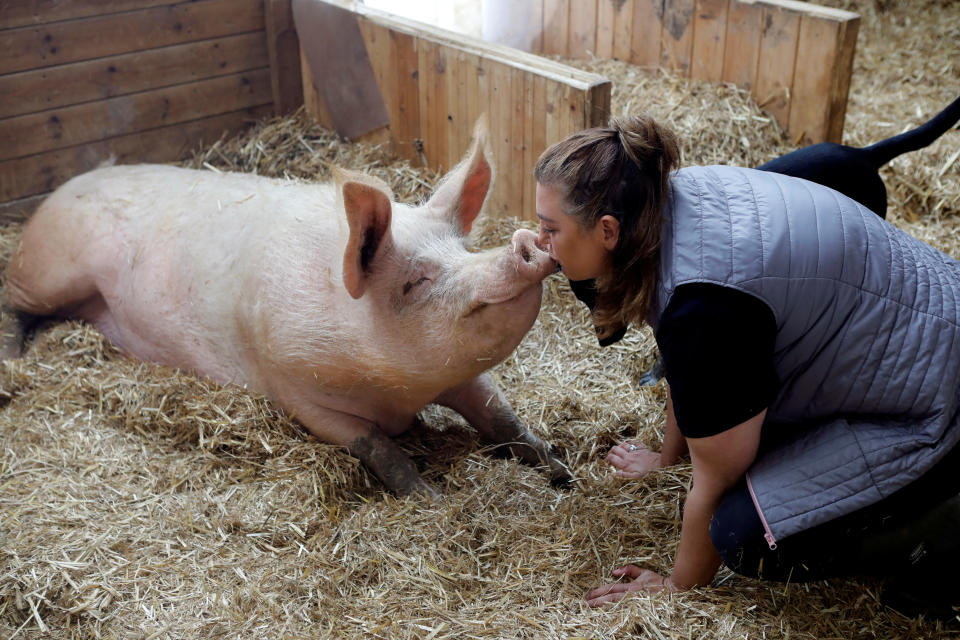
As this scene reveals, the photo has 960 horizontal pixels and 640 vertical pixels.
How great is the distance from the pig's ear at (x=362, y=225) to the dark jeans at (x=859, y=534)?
1.40 m

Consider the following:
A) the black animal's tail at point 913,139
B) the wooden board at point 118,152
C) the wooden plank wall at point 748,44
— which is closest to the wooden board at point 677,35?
the wooden plank wall at point 748,44

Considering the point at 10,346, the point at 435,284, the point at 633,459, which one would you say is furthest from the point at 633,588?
the point at 10,346

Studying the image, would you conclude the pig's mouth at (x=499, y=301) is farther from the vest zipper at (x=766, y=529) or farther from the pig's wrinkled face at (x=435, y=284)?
the vest zipper at (x=766, y=529)

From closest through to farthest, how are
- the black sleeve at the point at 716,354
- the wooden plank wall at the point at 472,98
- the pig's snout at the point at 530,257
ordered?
the black sleeve at the point at 716,354 → the pig's snout at the point at 530,257 → the wooden plank wall at the point at 472,98

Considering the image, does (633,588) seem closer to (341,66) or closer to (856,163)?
(856,163)

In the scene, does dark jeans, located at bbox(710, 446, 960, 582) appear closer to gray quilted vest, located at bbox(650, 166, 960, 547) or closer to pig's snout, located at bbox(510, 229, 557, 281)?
gray quilted vest, located at bbox(650, 166, 960, 547)

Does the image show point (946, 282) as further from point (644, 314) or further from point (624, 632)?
point (624, 632)

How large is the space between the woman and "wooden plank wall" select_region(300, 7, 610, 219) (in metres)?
1.75

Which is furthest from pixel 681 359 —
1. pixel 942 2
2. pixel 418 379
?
pixel 942 2

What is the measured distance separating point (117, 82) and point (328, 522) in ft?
10.6

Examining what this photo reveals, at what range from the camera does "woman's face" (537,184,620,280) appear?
2441 mm

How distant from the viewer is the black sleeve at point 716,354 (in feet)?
7.50

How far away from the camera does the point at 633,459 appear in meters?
3.49

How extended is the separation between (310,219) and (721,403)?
194 centimetres
